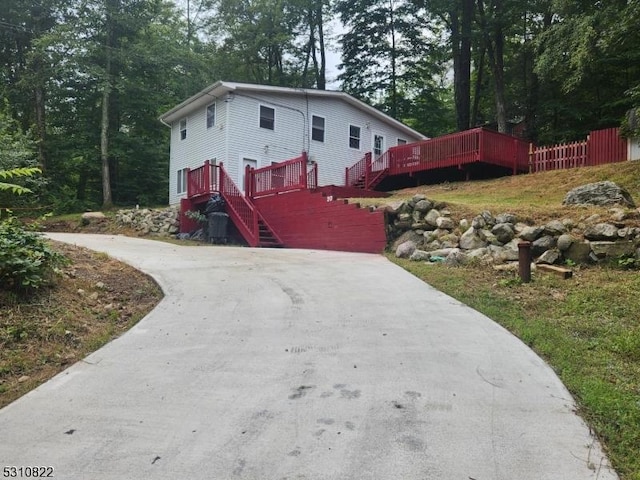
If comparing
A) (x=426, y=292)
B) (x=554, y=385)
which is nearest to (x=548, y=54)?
(x=426, y=292)

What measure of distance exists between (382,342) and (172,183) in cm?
2079

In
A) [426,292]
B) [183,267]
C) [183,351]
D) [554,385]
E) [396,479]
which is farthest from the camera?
[183,267]

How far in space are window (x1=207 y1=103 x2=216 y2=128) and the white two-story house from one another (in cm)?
4

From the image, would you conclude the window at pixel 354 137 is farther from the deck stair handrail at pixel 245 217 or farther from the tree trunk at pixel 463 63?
the deck stair handrail at pixel 245 217

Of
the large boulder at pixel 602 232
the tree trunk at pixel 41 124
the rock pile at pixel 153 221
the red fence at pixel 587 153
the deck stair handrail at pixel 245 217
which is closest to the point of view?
the large boulder at pixel 602 232

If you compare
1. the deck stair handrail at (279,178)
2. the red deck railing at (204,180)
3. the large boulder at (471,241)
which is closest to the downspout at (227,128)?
the red deck railing at (204,180)

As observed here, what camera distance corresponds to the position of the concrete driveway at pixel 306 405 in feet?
8.23

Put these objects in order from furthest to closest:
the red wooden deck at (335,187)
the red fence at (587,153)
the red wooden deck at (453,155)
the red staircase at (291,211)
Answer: the red wooden deck at (453,155) → the red fence at (587,153) → the red wooden deck at (335,187) → the red staircase at (291,211)

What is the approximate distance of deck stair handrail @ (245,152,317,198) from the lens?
45.4 ft

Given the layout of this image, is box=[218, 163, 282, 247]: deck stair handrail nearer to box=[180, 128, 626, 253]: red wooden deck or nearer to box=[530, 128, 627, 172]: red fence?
box=[180, 128, 626, 253]: red wooden deck

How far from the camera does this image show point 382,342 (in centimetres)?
451

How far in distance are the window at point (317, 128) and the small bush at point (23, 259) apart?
54.9ft

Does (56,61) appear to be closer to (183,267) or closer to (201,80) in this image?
(201,80)

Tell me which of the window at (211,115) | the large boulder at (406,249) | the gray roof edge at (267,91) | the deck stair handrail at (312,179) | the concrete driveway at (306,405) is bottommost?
the concrete driveway at (306,405)
